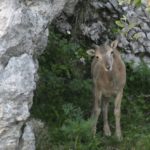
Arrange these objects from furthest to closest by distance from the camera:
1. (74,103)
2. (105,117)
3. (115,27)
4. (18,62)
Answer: (115,27)
(74,103)
(105,117)
(18,62)

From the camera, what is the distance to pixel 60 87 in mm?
12641

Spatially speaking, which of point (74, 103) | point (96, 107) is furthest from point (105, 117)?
point (74, 103)

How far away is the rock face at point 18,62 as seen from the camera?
8898 mm

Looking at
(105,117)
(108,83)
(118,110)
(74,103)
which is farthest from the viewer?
(74,103)

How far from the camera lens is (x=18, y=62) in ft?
29.9

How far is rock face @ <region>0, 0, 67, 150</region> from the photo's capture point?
8898 mm

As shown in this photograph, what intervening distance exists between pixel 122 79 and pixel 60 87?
136 centimetres

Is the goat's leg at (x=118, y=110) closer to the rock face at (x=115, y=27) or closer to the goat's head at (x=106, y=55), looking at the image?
the goat's head at (x=106, y=55)

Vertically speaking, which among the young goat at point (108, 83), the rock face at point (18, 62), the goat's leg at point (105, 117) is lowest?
the goat's leg at point (105, 117)

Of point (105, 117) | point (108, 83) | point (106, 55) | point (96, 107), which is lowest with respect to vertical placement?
point (105, 117)

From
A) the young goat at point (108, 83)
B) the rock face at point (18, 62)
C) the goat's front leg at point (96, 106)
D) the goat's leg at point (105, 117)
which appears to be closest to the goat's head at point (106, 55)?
the young goat at point (108, 83)

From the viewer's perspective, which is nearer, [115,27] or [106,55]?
[106,55]

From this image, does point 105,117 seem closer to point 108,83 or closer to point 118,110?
point 118,110

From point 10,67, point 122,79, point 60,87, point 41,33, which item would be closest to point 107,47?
point 122,79
